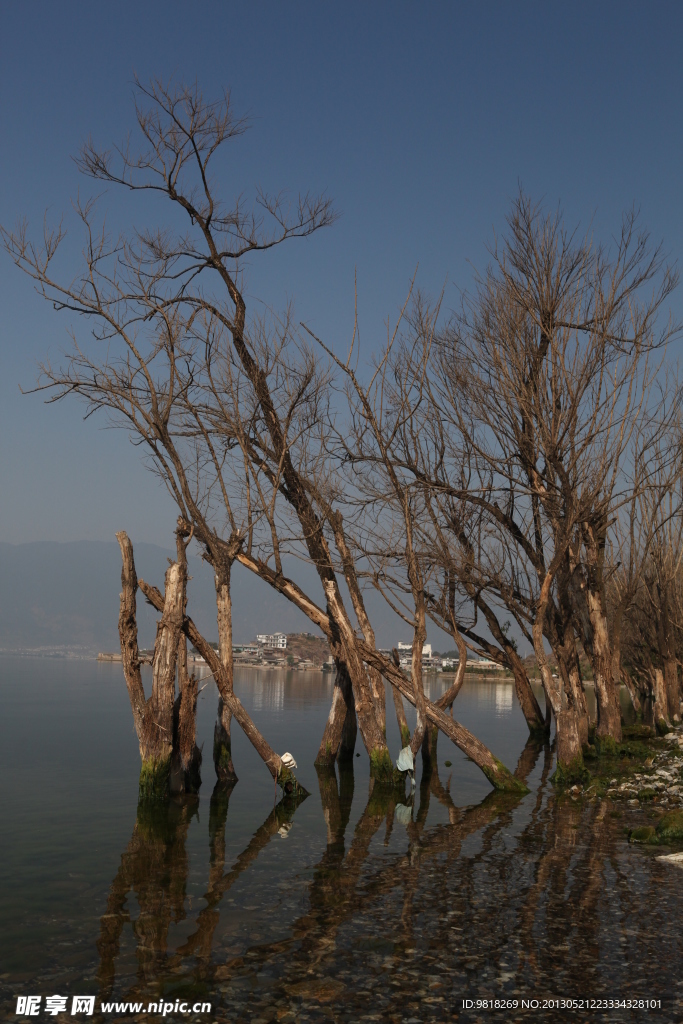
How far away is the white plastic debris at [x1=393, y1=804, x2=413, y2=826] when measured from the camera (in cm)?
1515

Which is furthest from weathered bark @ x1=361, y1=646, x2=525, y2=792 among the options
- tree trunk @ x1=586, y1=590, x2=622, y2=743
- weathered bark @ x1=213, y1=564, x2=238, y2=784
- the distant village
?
the distant village

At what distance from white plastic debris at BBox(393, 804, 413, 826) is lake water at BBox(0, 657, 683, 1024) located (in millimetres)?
37

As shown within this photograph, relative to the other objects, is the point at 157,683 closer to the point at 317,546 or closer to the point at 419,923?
A: the point at 317,546

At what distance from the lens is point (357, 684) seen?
18.4m

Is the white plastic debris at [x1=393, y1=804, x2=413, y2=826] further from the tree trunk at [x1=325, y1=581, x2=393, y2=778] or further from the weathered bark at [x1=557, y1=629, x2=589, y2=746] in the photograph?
the weathered bark at [x1=557, y1=629, x2=589, y2=746]

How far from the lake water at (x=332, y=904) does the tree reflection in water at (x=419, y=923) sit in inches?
1.1

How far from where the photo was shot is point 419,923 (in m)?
8.74

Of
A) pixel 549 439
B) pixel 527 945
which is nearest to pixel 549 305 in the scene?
pixel 549 439

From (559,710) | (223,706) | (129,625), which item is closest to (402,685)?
(559,710)

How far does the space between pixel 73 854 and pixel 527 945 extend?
6766 millimetres

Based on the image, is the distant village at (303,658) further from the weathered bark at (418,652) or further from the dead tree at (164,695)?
→ the dead tree at (164,695)

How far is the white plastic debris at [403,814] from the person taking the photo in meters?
15.1

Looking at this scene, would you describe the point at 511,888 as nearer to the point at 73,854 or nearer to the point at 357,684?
the point at 73,854

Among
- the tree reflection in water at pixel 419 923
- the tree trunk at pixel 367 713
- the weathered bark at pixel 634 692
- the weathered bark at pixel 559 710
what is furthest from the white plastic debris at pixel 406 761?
the weathered bark at pixel 634 692
